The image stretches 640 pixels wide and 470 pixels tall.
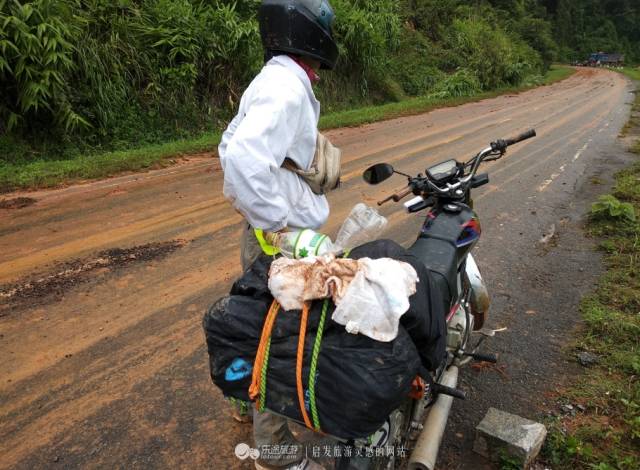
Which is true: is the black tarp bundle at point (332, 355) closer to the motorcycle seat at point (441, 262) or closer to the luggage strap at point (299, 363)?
the luggage strap at point (299, 363)

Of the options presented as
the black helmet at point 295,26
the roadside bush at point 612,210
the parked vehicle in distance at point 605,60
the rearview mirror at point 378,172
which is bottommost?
the parked vehicle in distance at point 605,60

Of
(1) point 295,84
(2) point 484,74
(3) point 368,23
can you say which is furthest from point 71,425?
(2) point 484,74

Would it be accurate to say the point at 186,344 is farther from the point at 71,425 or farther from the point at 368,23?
the point at 368,23

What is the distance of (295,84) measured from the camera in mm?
1930

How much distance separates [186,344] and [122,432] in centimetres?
83

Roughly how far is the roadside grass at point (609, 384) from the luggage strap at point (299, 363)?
1.54m

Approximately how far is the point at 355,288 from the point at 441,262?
907mm

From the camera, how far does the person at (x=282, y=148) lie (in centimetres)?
179

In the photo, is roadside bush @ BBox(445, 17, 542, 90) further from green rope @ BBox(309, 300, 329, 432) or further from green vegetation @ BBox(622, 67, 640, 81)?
green rope @ BBox(309, 300, 329, 432)

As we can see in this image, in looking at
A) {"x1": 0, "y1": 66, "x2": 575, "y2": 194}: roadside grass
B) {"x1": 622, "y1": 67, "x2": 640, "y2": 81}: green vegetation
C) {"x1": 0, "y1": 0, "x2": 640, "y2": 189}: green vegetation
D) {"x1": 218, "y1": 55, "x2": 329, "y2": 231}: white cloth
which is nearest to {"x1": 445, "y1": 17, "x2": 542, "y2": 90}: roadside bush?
{"x1": 0, "y1": 0, "x2": 640, "y2": 189}: green vegetation

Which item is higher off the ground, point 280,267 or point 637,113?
point 280,267

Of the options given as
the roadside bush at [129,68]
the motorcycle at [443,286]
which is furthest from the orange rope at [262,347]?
the roadside bush at [129,68]

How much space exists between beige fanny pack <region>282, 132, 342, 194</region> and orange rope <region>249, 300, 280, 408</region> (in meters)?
0.65

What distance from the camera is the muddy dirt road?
2666 mm
